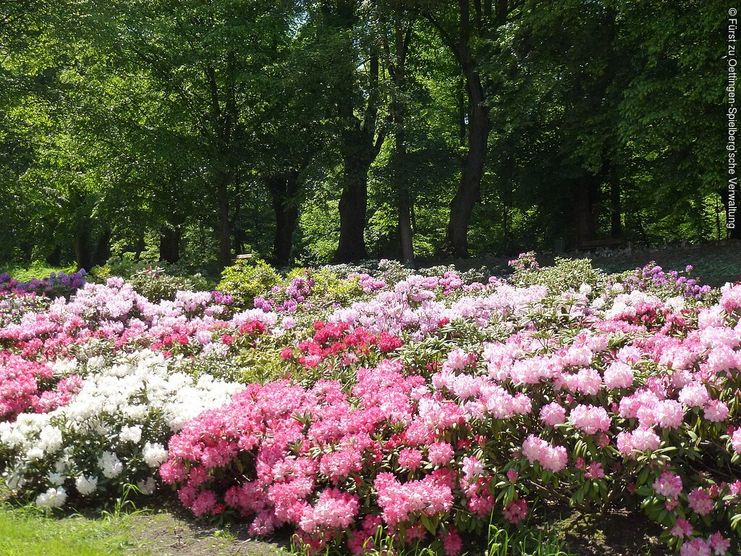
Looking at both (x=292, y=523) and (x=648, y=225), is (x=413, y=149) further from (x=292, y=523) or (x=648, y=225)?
(x=292, y=523)

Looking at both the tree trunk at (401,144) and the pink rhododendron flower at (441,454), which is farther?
the tree trunk at (401,144)

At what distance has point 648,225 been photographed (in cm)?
2317

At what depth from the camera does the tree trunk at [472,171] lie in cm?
1958

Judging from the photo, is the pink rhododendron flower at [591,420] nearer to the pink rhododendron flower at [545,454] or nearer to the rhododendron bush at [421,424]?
the rhododendron bush at [421,424]

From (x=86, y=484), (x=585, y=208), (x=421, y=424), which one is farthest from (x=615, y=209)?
(x=86, y=484)

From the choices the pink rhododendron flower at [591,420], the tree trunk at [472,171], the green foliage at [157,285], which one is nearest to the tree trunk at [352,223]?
the tree trunk at [472,171]

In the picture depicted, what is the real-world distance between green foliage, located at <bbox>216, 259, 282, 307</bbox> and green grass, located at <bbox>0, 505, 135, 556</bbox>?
5280 mm

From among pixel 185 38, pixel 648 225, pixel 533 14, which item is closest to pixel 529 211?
pixel 648 225

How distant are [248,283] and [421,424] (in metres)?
6.16

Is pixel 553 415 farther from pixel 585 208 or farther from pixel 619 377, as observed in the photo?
pixel 585 208

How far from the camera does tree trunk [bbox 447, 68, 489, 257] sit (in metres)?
19.6

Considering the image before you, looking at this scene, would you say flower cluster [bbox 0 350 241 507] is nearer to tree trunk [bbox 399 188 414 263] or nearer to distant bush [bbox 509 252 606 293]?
distant bush [bbox 509 252 606 293]

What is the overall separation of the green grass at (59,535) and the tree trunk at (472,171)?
1648 cm

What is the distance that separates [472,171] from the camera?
19.5 m
